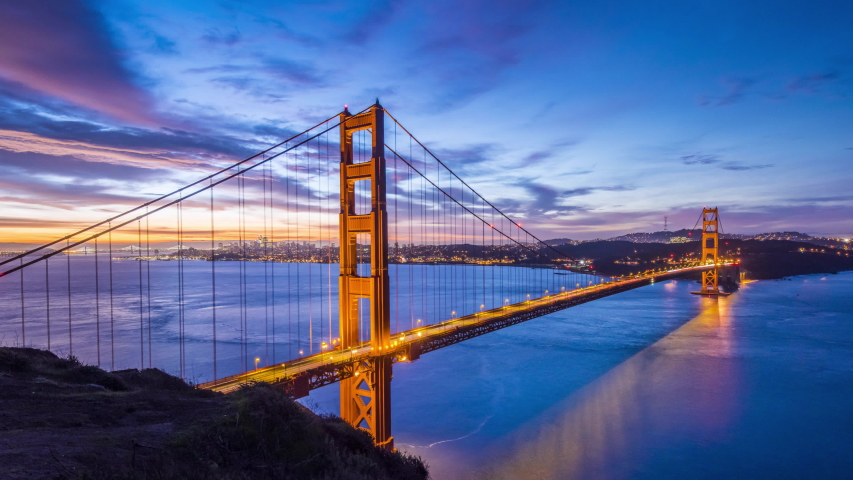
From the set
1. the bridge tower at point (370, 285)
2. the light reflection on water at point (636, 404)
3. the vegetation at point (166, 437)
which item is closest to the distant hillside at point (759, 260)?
the light reflection on water at point (636, 404)

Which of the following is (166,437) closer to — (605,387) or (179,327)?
(605,387)

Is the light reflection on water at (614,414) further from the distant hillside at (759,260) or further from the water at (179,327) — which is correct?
the distant hillside at (759,260)

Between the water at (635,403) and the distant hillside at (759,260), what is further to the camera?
the distant hillside at (759,260)

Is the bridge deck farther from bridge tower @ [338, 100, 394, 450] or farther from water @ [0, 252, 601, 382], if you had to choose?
water @ [0, 252, 601, 382]

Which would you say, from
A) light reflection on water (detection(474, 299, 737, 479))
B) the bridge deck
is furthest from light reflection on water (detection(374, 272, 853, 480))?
the bridge deck

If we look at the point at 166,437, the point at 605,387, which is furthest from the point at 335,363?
the point at 605,387
